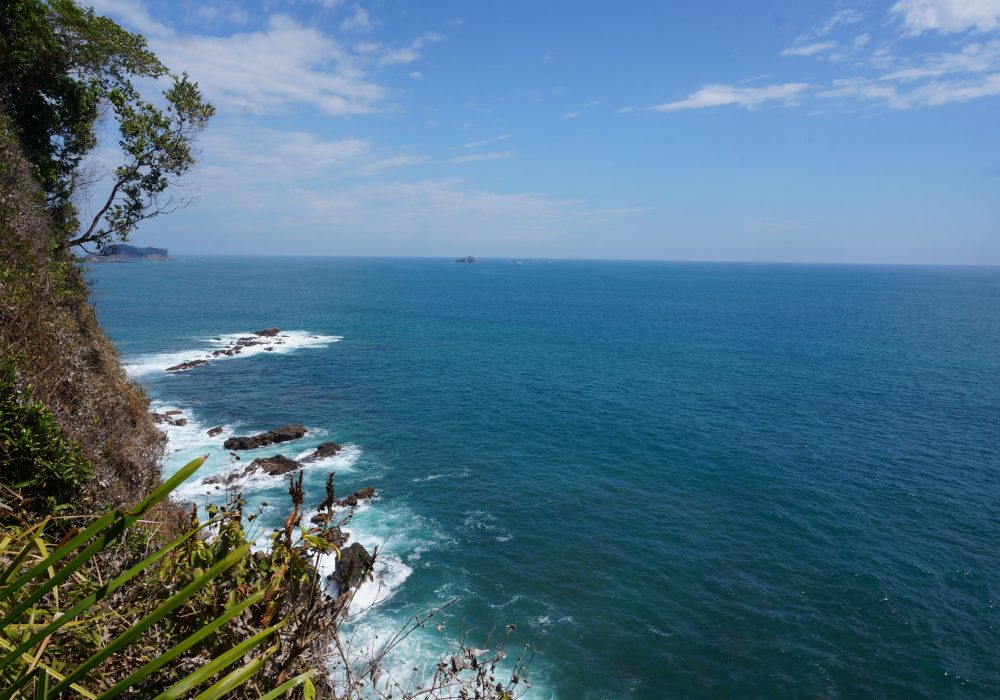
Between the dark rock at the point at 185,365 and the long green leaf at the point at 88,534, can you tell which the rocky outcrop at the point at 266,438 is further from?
the long green leaf at the point at 88,534

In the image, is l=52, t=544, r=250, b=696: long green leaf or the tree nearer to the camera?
l=52, t=544, r=250, b=696: long green leaf

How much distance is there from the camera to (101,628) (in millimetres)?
3674

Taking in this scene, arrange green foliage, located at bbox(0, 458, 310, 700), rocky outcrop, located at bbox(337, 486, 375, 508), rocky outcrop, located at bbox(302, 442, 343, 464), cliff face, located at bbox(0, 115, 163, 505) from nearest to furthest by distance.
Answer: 1. green foliage, located at bbox(0, 458, 310, 700)
2. cliff face, located at bbox(0, 115, 163, 505)
3. rocky outcrop, located at bbox(337, 486, 375, 508)
4. rocky outcrop, located at bbox(302, 442, 343, 464)

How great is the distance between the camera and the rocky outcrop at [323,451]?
40.7m

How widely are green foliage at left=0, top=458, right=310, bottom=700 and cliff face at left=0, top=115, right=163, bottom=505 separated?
7.22 meters

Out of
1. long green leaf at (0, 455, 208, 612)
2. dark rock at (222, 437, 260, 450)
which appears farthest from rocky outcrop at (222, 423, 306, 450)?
long green leaf at (0, 455, 208, 612)

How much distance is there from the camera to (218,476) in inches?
1390

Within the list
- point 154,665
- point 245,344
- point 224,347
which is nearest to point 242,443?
point 224,347

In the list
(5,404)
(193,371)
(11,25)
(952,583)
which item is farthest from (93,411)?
(193,371)

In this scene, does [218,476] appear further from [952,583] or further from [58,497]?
[952,583]

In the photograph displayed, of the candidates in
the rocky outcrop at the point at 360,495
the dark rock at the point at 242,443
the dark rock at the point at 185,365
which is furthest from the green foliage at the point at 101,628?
the dark rock at the point at 185,365

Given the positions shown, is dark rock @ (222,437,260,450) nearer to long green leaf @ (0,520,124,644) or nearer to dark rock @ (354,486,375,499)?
dark rock @ (354,486,375,499)

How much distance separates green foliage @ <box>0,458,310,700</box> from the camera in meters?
1.72

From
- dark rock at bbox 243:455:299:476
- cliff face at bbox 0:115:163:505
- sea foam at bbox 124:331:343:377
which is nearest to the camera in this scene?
cliff face at bbox 0:115:163:505
